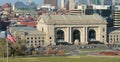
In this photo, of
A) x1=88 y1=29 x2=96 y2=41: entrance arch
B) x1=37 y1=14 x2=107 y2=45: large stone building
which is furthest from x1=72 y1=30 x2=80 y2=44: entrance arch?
x1=88 y1=29 x2=96 y2=41: entrance arch

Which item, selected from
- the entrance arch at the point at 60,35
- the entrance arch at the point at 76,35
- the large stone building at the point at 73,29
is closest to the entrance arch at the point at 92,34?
the large stone building at the point at 73,29

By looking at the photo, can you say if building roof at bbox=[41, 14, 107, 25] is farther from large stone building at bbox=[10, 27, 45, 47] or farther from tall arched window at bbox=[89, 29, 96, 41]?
large stone building at bbox=[10, 27, 45, 47]

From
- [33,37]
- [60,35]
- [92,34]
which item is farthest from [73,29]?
[33,37]

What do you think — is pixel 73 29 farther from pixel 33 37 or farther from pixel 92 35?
pixel 33 37

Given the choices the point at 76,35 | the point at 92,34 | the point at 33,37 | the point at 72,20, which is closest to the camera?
the point at 33,37

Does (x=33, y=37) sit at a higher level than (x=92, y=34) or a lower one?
higher

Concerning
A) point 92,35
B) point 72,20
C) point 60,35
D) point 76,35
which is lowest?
point 92,35

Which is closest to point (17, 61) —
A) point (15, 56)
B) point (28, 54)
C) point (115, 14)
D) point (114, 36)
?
point (15, 56)

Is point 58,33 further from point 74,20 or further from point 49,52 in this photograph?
point 49,52

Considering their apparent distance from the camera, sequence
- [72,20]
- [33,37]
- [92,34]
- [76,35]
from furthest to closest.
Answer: [92,34] < [76,35] < [72,20] < [33,37]
